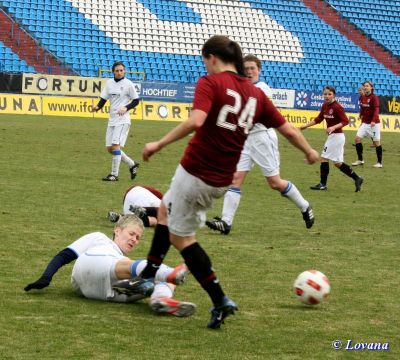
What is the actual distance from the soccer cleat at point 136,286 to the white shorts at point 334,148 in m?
11.4

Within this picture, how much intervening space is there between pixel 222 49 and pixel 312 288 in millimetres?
2062

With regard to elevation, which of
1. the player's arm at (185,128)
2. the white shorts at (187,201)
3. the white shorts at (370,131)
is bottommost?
the white shorts at (187,201)

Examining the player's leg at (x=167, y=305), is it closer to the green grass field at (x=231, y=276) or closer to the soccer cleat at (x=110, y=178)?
the green grass field at (x=231, y=276)

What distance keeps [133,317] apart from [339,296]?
1978 millimetres

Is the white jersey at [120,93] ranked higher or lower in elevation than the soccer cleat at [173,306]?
higher

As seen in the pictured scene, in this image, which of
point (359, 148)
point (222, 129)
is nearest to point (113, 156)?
point (359, 148)

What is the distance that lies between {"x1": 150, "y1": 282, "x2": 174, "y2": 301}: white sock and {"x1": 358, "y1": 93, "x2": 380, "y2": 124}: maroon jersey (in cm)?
1885

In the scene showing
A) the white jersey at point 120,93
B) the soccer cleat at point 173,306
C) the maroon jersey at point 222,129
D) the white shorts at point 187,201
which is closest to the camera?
the maroon jersey at point 222,129

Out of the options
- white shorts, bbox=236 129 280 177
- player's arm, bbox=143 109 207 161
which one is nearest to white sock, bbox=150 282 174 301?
player's arm, bbox=143 109 207 161

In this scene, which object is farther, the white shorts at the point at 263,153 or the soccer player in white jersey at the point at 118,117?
the soccer player in white jersey at the point at 118,117

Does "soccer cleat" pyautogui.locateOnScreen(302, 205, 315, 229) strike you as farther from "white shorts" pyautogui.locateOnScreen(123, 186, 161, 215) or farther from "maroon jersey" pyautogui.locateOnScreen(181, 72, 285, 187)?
"maroon jersey" pyautogui.locateOnScreen(181, 72, 285, 187)

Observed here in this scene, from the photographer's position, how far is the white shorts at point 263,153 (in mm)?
11664

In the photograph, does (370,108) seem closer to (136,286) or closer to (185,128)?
(136,286)

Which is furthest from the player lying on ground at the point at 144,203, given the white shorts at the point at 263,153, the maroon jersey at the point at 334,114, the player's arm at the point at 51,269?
the maroon jersey at the point at 334,114
